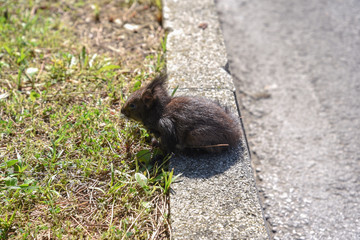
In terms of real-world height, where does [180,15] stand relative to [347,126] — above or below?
above

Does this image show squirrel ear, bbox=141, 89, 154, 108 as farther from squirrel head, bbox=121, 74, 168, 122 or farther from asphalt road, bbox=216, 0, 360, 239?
asphalt road, bbox=216, 0, 360, 239

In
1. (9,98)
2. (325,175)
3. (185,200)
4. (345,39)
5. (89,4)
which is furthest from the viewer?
(345,39)

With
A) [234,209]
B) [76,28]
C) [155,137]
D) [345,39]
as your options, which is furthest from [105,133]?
[345,39]

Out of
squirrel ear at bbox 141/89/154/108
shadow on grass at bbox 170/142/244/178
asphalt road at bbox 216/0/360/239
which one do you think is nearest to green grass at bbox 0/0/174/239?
shadow on grass at bbox 170/142/244/178

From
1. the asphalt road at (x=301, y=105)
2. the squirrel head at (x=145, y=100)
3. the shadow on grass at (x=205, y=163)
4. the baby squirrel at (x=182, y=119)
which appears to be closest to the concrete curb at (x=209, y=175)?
the shadow on grass at (x=205, y=163)

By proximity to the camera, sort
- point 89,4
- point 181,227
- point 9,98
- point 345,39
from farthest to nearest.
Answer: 1. point 345,39
2. point 89,4
3. point 9,98
4. point 181,227

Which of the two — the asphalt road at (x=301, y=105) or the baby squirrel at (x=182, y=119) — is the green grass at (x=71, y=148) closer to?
the baby squirrel at (x=182, y=119)

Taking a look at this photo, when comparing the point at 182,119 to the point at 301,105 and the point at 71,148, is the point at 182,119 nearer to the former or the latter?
the point at 71,148

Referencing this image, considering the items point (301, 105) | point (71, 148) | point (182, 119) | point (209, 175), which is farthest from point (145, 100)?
point (301, 105)

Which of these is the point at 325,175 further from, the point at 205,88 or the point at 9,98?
the point at 9,98
